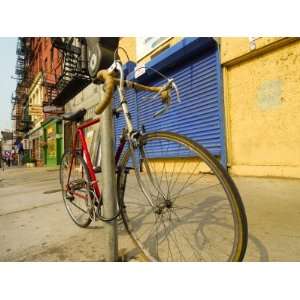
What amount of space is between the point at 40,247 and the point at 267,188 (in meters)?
3.24

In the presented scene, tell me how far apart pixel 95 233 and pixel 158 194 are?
104cm

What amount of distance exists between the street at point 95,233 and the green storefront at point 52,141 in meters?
13.9

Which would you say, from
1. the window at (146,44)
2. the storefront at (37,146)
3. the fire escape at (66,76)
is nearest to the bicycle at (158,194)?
the window at (146,44)

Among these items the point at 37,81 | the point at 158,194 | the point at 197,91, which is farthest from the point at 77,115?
the point at 37,81

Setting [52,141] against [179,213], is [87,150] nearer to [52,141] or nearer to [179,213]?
[179,213]

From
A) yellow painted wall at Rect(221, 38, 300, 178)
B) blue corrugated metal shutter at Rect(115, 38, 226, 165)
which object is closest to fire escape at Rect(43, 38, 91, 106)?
blue corrugated metal shutter at Rect(115, 38, 226, 165)

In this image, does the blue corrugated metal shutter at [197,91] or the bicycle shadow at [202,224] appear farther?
the blue corrugated metal shutter at [197,91]

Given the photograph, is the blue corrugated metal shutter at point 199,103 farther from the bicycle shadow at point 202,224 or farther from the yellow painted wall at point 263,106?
the bicycle shadow at point 202,224

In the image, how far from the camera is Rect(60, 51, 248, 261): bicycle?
1156 millimetres

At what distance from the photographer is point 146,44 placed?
24.6 ft

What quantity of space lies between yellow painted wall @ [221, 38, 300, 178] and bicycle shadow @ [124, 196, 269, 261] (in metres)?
1.90

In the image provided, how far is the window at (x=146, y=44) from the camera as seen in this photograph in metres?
6.97

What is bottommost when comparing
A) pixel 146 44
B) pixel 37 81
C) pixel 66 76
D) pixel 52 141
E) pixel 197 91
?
pixel 52 141

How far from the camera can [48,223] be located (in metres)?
2.61
